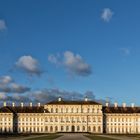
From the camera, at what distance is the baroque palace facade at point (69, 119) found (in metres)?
103

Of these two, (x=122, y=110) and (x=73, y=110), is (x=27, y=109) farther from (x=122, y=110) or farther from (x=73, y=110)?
(x=122, y=110)

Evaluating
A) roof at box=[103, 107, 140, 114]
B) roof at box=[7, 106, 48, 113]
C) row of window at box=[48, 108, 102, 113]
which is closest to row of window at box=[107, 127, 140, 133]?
roof at box=[103, 107, 140, 114]

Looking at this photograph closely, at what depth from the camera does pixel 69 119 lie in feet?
345

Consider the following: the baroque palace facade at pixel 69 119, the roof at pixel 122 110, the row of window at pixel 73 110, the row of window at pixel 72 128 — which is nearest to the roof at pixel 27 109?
the baroque palace facade at pixel 69 119

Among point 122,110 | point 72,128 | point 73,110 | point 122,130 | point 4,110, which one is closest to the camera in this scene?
point 122,130

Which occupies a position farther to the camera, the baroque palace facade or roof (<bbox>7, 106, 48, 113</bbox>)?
roof (<bbox>7, 106, 48, 113</bbox>)

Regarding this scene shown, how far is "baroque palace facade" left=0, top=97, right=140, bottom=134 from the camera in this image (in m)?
103

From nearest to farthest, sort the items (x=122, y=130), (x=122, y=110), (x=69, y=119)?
(x=122, y=130) < (x=69, y=119) < (x=122, y=110)

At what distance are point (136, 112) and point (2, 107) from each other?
30.2 m

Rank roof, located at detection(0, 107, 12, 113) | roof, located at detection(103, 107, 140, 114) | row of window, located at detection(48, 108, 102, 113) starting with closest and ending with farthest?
1. roof, located at detection(0, 107, 12, 113)
2. row of window, located at detection(48, 108, 102, 113)
3. roof, located at detection(103, 107, 140, 114)

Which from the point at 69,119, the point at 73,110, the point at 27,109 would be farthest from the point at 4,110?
the point at 73,110

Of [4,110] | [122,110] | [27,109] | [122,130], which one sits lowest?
[122,130]

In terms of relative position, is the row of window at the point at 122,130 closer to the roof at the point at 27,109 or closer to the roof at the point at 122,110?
the roof at the point at 122,110

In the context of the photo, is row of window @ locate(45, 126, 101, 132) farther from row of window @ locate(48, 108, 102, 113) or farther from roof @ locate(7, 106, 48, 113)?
roof @ locate(7, 106, 48, 113)
